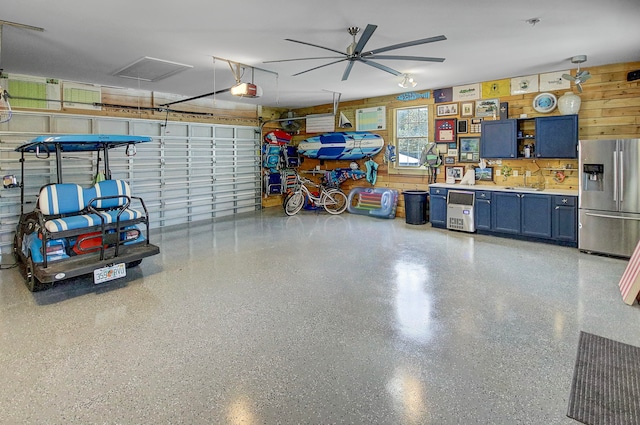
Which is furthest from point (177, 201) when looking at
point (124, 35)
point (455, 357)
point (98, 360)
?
point (455, 357)

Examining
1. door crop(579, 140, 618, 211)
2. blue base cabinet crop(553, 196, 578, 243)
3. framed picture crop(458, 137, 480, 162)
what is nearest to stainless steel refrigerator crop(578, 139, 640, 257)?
door crop(579, 140, 618, 211)

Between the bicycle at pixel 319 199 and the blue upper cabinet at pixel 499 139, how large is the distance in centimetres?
388

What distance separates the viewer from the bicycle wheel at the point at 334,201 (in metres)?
9.95

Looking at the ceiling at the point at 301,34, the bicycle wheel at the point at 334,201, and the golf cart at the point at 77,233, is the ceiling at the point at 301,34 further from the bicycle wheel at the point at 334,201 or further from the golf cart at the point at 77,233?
the bicycle wheel at the point at 334,201

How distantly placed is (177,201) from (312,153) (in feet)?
12.6

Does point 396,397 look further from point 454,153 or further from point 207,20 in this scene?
point 454,153

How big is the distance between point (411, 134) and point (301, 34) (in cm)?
502

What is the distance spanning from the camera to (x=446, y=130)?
807cm

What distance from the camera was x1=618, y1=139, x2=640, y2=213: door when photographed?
206 inches

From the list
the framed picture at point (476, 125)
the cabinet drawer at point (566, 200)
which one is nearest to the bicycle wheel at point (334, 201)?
the framed picture at point (476, 125)

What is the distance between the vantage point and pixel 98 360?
9.28ft

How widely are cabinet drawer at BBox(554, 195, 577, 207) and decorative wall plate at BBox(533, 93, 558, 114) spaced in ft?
5.49

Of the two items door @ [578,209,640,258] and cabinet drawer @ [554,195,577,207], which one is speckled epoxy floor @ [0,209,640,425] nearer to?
door @ [578,209,640,258]

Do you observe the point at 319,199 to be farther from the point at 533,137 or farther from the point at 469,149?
the point at 533,137
